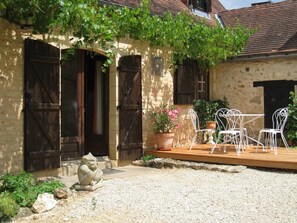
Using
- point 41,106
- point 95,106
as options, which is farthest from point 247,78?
point 41,106

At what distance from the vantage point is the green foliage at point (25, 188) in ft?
16.0

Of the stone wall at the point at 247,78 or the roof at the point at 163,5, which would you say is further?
the stone wall at the point at 247,78

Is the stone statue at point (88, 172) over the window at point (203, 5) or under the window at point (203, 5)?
under

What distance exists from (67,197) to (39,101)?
1910mm

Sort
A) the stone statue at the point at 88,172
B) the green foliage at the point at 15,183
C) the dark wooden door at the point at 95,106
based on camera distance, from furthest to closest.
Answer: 1. the dark wooden door at the point at 95,106
2. the stone statue at the point at 88,172
3. the green foliage at the point at 15,183

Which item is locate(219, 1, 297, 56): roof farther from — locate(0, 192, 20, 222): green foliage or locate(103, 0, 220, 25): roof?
locate(0, 192, 20, 222): green foliage

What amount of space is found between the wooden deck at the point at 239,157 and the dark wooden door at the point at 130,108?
0.54 meters

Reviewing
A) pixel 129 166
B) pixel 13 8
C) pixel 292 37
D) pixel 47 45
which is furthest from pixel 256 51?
pixel 13 8

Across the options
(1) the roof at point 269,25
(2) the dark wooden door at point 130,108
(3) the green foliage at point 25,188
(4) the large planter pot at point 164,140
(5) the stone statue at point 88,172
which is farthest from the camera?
(1) the roof at point 269,25

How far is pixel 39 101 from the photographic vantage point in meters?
6.39

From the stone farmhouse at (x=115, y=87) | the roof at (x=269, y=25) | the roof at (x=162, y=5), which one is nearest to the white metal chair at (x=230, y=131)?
the stone farmhouse at (x=115, y=87)

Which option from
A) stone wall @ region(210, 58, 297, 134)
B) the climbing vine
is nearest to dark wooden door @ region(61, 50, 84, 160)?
the climbing vine

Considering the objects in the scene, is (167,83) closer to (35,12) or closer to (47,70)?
(47,70)

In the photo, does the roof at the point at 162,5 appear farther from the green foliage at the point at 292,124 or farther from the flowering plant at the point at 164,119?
the green foliage at the point at 292,124
